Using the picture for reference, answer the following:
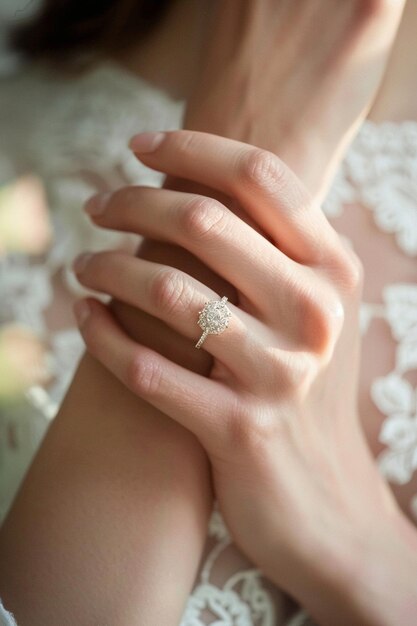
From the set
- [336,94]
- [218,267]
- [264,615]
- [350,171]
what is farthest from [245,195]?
[264,615]

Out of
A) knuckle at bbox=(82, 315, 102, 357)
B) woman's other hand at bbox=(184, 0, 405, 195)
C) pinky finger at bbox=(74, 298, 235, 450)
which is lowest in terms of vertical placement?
knuckle at bbox=(82, 315, 102, 357)

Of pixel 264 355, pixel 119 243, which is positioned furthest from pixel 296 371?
pixel 119 243

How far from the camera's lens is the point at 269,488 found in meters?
0.74

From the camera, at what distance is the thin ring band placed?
681mm

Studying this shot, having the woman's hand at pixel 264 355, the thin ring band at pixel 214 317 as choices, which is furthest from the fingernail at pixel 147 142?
the thin ring band at pixel 214 317

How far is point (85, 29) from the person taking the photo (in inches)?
52.6

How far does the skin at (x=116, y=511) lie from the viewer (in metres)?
0.72

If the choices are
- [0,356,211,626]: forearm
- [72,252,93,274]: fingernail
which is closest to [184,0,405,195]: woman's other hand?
[72,252,93,274]: fingernail

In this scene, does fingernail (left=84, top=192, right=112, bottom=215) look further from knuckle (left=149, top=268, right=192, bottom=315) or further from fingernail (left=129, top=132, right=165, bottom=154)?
knuckle (left=149, top=268, right=192, bottom=315)

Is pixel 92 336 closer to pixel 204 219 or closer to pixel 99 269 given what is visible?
pixel 99 269

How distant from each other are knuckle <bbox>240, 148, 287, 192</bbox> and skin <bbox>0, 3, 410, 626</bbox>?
0.38 feet

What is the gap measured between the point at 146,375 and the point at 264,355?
12 cm

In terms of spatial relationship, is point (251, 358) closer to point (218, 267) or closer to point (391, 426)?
point (218, 267)

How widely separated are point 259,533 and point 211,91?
0.55 metres
